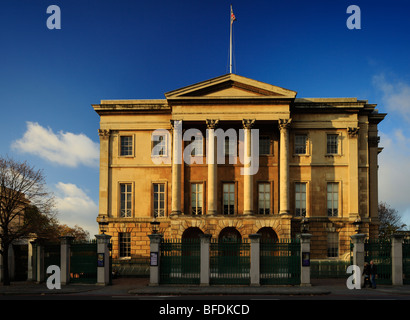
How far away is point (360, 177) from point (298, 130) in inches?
297

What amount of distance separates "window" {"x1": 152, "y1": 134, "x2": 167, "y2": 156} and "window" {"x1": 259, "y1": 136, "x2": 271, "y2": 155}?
9.20m

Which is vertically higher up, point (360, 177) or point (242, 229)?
point (360, 177)

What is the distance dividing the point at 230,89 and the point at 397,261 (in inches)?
853

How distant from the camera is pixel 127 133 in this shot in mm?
47719

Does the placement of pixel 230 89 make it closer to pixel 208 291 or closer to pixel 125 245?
pixel 125 245

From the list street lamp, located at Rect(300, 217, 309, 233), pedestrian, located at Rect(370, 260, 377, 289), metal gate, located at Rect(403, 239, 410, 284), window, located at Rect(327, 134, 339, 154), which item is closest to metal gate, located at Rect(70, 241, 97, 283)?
street lamp, located at Rect(300, 217, 309, 233)

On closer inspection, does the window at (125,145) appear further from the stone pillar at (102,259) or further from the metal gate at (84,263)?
the stone pillar at (102,259)

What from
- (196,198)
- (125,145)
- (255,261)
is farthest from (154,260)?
(125,145)

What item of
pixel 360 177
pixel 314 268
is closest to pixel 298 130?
pixel 360 177

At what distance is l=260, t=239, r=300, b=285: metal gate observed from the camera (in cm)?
2965

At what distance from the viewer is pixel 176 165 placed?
44438 mm

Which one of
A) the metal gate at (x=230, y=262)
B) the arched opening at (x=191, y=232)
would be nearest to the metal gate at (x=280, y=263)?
the metal gate at (x=230, y=262)

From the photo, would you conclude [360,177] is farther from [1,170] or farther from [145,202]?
[1,170]
